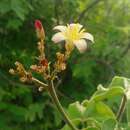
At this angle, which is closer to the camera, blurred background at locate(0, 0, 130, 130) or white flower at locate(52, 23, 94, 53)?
white flower at locate(52, 23, 94, 53)

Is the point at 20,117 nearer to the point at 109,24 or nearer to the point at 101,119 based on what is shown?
the point at 109,24

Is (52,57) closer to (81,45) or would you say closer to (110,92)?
(110,92)

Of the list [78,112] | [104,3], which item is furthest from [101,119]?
[104,3]

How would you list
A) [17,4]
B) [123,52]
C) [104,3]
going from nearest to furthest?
[17,4], [123,52], [104,3]

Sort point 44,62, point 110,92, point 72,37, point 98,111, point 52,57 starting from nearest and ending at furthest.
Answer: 1. point 44,62
2. point 72,37
3. point 110,92
4. point 98,111
5. point 52,57

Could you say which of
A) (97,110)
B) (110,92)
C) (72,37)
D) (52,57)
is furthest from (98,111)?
(52,57)

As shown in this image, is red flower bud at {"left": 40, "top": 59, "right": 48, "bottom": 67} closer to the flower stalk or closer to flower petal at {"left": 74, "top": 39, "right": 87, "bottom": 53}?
the flower stalk

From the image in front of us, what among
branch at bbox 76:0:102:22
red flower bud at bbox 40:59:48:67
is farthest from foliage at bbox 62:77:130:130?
branch at bbox 76:0:102:22

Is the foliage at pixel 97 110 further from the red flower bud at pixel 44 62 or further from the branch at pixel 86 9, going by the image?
the branch at pixel 86 9
